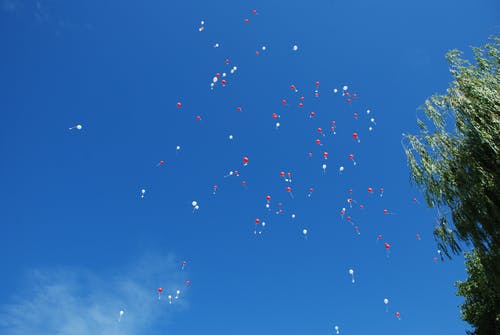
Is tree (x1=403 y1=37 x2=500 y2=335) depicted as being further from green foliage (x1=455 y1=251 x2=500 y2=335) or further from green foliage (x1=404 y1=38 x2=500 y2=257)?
green foliage (x1=455 y1=251 x2=500 y2=335)

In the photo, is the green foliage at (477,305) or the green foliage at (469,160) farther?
the green foliage at (477,305)

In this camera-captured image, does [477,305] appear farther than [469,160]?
Yes

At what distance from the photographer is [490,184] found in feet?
34.2

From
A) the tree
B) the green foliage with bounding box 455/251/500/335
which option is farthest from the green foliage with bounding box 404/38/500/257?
the green foliage with bounding box 455/251/500/335

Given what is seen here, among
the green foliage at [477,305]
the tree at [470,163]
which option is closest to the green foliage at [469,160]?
the tree at [470,163]

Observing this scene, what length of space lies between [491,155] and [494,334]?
14.5m

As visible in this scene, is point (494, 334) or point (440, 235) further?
point (494, 334)

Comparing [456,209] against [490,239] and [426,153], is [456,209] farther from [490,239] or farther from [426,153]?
[426,153]

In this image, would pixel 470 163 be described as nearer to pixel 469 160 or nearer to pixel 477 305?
pixel 469 160

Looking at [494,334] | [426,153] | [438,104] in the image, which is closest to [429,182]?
[426,153]

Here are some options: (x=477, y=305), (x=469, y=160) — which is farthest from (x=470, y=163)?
(x=477, y=305)

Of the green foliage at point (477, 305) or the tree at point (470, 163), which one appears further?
the green foliage at point (477, 305)

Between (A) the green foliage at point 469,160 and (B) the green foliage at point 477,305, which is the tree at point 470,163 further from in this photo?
(B) the green foliage at point 477,305

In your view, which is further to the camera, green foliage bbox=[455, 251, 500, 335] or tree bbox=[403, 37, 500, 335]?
green foliage bbox=[455, 251, 500, 335]
